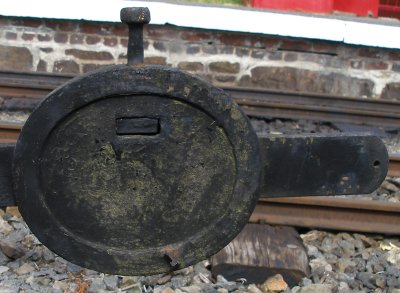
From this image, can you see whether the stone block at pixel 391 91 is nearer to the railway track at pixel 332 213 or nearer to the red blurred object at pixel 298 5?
the red blurred object at pixel 298 5

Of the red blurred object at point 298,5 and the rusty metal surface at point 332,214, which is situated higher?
the red blurred object at point 298,5

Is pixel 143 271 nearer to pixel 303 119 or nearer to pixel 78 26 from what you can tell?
pixel 303 119

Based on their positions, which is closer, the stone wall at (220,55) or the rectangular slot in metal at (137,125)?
the rectangular slot in metal at (137,125)

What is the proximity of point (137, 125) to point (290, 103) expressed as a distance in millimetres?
4778

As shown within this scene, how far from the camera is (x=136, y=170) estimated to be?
1.79 meters

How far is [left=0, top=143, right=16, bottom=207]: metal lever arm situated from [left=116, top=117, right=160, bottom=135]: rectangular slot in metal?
0.31 metres

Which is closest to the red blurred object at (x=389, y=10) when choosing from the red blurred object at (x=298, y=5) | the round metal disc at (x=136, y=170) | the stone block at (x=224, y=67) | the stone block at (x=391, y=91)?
the red blurred object at (x=298, y=5)

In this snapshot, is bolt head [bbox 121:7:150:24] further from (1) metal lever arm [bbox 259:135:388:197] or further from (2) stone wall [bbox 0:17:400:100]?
(2) stone wall [bbox 0:17:400:100]

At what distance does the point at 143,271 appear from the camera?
189cm

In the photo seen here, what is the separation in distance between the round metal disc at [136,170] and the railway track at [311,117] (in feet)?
5.74

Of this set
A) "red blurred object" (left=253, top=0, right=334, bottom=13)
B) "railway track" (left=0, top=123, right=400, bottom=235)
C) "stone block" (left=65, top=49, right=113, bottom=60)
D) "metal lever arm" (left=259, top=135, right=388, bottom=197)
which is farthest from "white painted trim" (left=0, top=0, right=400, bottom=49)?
"metal lever arm" (left=259, top=135, right=388, bottom=197)

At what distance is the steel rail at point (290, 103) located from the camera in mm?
6016

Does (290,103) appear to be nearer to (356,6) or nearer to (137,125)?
(356,6)

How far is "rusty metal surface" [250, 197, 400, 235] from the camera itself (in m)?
3.63
